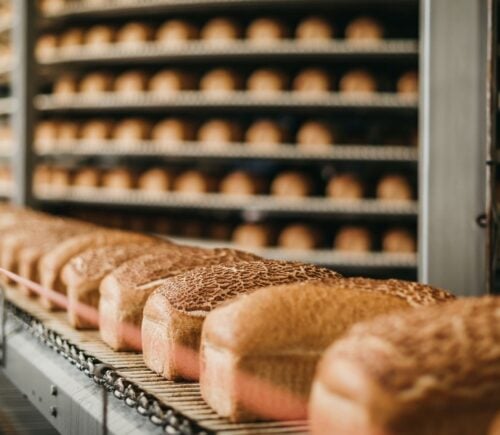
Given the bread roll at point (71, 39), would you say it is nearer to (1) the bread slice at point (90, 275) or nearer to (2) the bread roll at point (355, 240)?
(2) the bread roll at point (355, 240)

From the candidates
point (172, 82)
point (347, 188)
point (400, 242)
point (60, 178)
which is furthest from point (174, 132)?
point (400, 242)

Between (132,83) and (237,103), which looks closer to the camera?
(237,103)

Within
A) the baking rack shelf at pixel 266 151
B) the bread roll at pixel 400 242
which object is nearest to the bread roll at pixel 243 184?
Answer: the baking rack shelf at pixel 266 151

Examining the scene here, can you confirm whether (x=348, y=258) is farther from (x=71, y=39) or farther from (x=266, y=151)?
(x=71, y=39)

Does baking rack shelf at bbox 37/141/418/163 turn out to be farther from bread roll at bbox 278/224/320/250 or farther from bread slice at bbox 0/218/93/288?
bread slice at bbox 0/218/93/288

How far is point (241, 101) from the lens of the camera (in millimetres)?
4695

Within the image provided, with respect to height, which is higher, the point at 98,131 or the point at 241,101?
the point at 241,101

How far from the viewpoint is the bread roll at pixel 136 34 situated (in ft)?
16.5

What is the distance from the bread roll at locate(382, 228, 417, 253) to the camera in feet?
14.3

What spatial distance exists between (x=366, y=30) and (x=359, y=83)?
28 cm

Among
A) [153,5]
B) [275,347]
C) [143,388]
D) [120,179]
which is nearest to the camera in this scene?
[275,347]

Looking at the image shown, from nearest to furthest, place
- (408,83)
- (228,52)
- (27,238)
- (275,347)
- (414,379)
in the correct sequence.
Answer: (414,379) < (275,347) < (27,238) < (408,83) < (228,52)

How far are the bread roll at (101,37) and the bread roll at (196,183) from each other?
0.99m

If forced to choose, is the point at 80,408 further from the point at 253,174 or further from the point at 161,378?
the point at 253,174
